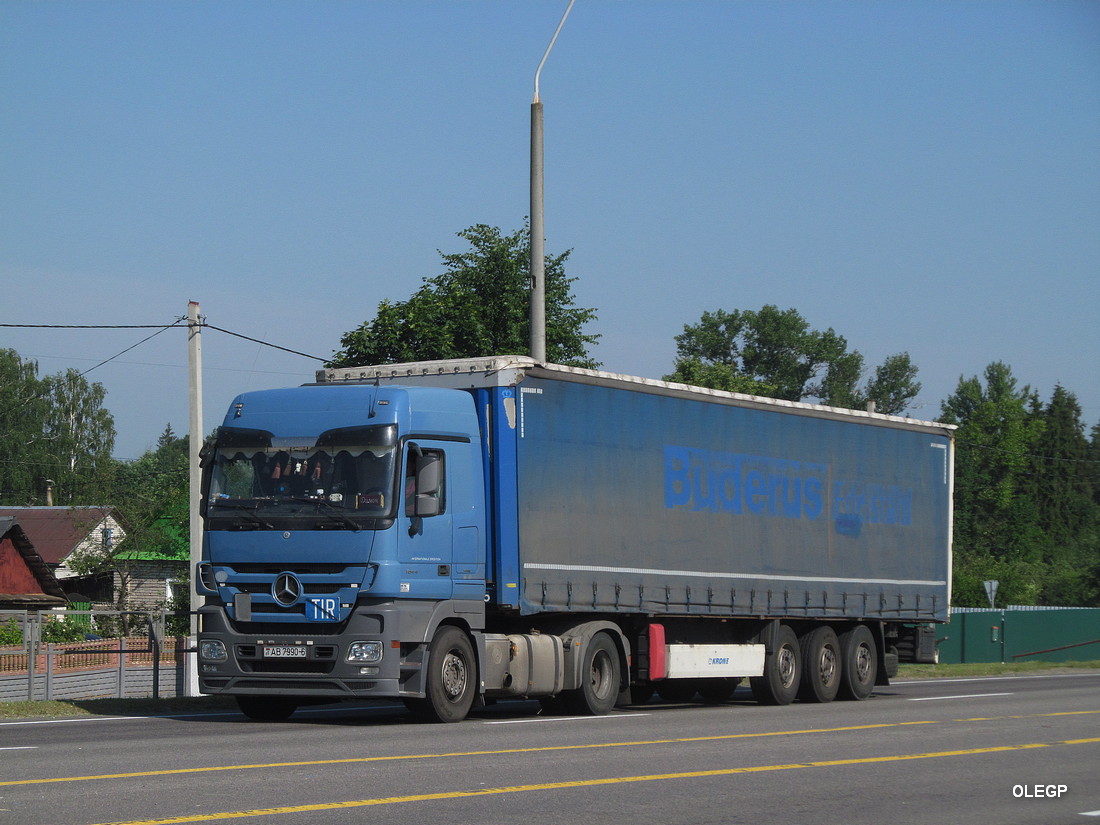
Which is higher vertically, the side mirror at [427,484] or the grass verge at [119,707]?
the side mirror at [427,484]

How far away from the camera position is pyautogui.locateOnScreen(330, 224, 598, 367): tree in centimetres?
3312

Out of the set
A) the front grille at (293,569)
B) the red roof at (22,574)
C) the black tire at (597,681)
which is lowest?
the red roof at (22,574)

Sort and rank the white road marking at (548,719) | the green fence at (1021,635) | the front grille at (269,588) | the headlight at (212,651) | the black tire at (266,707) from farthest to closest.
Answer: the green fence at (1021,635) → the black tire at (266,707) → the white road marking at (548,719) → the headlight at (212,651) → the front grille at (269,588)

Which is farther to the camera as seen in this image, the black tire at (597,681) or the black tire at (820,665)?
the black tire at (820,665)

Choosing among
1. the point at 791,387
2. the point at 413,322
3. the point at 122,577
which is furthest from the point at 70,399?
the point at 413,322

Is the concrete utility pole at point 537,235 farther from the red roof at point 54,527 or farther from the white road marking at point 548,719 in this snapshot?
the red roof at point 54,527

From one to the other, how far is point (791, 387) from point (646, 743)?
97170 millimetres

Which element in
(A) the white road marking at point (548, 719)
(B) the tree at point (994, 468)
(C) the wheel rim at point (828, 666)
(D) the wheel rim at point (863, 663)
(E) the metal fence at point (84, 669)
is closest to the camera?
(A) the white road marking at point (548, 719)

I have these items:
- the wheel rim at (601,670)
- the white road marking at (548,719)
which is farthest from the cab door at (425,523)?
the wheel rim at (601,670)

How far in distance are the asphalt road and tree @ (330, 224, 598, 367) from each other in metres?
16.9

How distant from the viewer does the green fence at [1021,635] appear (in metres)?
48.1

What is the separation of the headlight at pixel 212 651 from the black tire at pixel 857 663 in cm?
982

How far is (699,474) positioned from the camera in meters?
19.3

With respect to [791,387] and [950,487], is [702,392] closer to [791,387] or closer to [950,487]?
[950,487]
